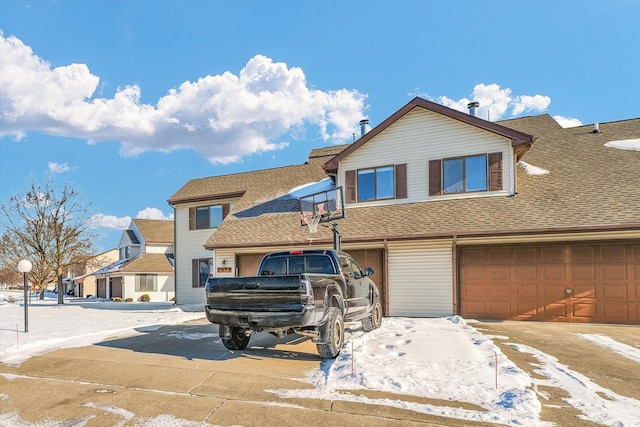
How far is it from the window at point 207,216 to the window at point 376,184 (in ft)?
26.1

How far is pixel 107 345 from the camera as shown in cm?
916

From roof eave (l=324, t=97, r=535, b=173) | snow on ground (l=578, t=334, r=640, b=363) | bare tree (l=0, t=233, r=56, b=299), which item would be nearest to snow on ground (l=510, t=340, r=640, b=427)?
snow on ground (l=578, t=334, r=640, b=363)

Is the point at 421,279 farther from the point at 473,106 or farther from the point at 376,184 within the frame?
the point at 473,106

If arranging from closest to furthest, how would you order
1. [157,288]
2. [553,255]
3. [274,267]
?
1. [274,267]
2. [553,255]
3. [157,288]

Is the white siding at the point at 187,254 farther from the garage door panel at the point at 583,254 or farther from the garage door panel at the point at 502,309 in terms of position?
the garage door panel at the point at 583,254

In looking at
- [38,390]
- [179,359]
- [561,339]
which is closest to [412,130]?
[561,339]

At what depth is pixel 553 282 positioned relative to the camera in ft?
40.4

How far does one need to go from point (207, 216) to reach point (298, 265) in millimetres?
13741

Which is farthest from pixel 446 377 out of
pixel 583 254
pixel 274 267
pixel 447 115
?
pixel 447 115

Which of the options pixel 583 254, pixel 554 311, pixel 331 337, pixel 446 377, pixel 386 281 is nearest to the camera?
pixel 446 377

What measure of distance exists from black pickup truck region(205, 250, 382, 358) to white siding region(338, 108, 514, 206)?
7.38m

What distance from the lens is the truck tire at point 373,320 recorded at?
10.2 meters

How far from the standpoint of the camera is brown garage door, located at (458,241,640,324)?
38.4 ft

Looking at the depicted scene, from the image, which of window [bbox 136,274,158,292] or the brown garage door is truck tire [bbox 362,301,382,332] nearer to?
the brown garage door
